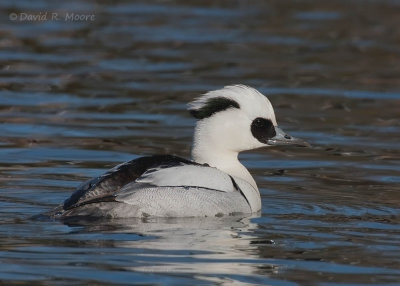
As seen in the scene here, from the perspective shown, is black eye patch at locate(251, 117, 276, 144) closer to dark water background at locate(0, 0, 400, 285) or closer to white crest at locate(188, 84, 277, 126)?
white crest at locate(188, 84, 277, 126)

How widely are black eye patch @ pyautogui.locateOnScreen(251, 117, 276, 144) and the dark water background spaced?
0.62 meters

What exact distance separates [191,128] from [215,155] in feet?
13.8

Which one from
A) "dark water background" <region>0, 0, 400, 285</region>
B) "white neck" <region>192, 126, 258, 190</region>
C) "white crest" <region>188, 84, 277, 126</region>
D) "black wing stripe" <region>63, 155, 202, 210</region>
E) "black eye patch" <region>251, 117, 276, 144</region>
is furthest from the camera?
"black eye patch" <region>251, 117, 276, 144</region>

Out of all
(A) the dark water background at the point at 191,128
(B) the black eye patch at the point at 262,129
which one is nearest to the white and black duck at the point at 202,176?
(B) the black eye patch at the point at 262,129

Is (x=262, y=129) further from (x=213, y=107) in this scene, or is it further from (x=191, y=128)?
(x=191, y=128)

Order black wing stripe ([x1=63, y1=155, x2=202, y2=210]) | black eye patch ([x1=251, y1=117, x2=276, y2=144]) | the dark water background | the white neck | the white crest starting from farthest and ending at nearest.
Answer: black eye patch ([x1=251, y1=117, x2=276, y2=144]), the white neck, the white crest, black wing stripe ([x1=63, y1=155, x2=202, y2=210]), the dark water background

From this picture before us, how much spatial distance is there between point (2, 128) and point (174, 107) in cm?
258

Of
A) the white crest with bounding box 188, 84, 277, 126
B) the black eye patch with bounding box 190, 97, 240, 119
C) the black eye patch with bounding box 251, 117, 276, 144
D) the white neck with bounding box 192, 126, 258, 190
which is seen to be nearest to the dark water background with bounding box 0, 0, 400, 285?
the white neck with bounding box 192, 126, 258, 190

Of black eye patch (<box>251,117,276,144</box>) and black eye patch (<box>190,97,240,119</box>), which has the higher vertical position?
black eye patch (<box>190,97,240,119</box>)

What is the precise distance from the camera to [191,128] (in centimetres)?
1513

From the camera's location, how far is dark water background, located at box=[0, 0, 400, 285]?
8.69 m

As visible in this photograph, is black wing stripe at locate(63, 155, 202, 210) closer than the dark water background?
No

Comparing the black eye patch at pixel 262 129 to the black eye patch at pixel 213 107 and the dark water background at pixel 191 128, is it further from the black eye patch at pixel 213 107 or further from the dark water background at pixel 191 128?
the dark water background at pixel 191 128

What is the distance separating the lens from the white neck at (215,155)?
10836mm
